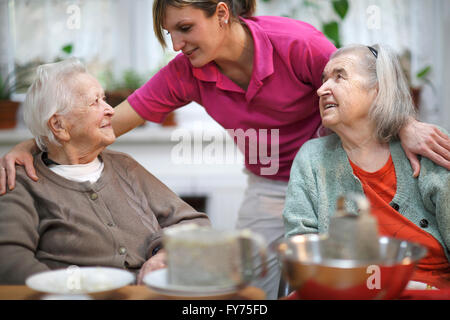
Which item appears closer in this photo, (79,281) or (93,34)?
(79,281)

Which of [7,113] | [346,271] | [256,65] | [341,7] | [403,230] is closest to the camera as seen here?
[346,271]

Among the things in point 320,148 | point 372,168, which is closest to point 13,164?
point 320,148

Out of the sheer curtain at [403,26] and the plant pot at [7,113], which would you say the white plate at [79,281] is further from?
the sheer curtain at [403,26]

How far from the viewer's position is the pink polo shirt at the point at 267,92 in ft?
5.37

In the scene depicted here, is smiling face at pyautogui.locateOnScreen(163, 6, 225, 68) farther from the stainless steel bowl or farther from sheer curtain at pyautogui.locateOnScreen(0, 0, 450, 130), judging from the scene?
sheer curtain at pyautogui.locateOnScreen(0, 0, 450, 130)

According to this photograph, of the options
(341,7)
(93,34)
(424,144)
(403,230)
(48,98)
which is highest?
(341,7)

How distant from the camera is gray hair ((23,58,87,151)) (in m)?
1.46

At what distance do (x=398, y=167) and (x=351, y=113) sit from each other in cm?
21

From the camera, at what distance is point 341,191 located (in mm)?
1472

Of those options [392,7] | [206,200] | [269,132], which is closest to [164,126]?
[206,200]

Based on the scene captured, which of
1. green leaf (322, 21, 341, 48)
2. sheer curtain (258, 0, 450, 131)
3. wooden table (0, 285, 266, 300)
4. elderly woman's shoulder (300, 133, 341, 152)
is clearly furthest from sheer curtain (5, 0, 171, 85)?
wooden table (0, 285, 266, 300)

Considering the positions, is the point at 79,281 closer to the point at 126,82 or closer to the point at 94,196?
the point at 94,196

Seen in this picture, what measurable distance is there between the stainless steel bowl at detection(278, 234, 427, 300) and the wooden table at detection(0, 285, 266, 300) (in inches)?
3.6

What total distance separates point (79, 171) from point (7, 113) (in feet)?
4.95
